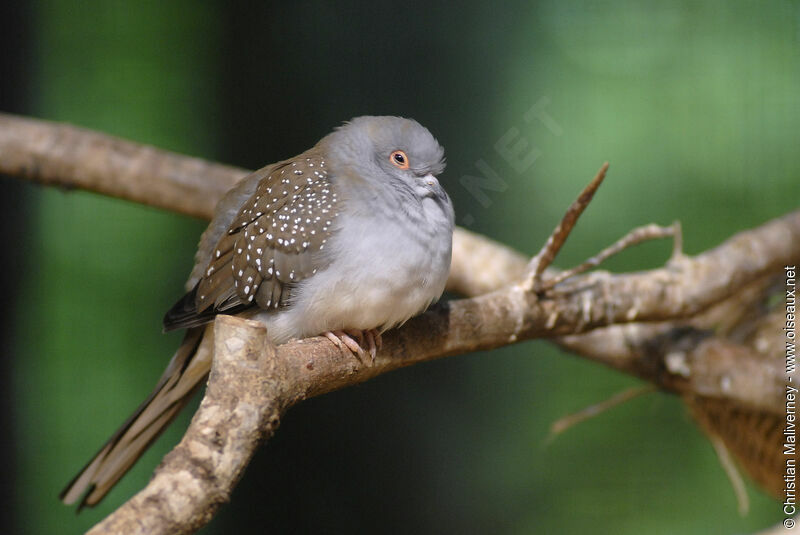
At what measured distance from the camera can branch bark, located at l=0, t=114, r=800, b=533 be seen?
1.04 m

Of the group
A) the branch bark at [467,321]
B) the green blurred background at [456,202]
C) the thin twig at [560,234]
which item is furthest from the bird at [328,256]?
the green blurred background at [456,202]

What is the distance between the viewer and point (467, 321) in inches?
66.1

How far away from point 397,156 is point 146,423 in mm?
864

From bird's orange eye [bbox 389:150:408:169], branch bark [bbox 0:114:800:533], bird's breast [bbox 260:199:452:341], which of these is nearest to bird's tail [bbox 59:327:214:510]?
bird's breast [bbox 260:199:452:341]

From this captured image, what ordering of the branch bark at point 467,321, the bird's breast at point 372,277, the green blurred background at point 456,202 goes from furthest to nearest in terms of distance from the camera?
the green blurred background at point 456,202
the bird's breast at point 372,277
the branch bark at point 467,321

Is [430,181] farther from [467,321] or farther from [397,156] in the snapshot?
[467,321]

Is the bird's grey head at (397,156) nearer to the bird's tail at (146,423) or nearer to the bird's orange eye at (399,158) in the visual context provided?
the bird's orange eye at (399,158)

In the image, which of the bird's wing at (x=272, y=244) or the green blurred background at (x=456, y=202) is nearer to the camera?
the bird's wing at (x=272, y=244)

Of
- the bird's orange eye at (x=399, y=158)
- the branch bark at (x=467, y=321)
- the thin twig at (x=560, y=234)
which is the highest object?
the bird's orange eye at (x=399, y=158)

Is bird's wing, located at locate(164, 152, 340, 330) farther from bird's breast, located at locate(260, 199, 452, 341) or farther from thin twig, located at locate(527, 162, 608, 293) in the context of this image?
thin twig, located at locate(527, 162, 608, 293)

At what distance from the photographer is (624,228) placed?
3039mm

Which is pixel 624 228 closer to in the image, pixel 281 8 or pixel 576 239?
pixel 576 239

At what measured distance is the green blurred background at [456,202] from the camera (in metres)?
2.82

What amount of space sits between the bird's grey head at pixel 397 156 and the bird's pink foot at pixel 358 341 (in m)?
0.33
